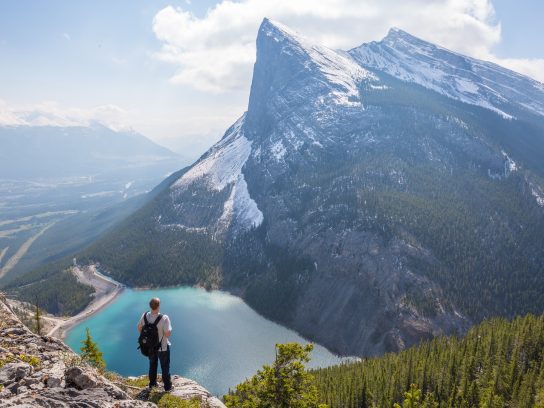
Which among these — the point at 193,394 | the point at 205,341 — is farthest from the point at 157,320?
the point at 205,341

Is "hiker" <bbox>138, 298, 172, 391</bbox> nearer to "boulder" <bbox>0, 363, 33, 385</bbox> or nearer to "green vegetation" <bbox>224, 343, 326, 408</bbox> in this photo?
"boulder" <bbox>0, 363, 33, 385</bbox>

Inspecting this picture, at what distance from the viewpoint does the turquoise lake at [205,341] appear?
448ft

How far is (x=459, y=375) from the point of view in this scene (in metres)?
94.2

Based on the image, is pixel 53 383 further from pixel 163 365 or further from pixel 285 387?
pixel 285 387

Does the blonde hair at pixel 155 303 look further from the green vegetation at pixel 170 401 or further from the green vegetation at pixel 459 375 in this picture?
the green vegetation at pixel 459 375

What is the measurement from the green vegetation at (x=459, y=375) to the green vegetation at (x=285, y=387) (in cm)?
6114

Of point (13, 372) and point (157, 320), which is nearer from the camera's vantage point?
point (13, 372)

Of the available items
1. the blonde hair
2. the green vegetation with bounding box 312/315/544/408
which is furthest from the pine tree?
the green vegetation with bounding box 312/315/544/408

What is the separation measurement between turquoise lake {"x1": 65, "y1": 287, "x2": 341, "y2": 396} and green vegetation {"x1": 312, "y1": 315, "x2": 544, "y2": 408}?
3697 cm

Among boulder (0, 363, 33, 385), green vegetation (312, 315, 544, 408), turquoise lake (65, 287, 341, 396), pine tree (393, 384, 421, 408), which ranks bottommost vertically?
turquoise lake (65, 287, 341, 396)

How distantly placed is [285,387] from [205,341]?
13647 centimetres

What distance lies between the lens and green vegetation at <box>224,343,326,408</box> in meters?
29.8

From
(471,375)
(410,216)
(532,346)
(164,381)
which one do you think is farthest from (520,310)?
(164,381)

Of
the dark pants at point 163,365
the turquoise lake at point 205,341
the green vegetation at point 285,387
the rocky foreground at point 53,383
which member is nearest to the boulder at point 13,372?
the rocky foreground at point 53,383
